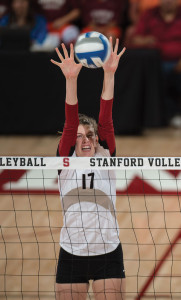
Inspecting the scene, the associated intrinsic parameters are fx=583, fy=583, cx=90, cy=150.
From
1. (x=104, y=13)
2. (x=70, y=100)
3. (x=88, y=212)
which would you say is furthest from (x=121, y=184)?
(x=104, y=13)

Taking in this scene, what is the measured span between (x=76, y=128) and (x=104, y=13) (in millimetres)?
8362

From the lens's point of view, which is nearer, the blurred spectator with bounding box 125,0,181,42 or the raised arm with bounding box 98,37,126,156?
the raised arm with bounding box 98,37,126,156

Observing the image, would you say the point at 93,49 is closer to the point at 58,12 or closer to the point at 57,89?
the point at 57,89

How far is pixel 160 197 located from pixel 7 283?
2.91 meters

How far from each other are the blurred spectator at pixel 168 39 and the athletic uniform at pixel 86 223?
696cm

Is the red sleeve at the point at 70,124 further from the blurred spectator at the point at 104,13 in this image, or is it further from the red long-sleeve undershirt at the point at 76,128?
the blurred spectator at the point at 104,13

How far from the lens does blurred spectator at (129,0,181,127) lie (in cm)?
1120

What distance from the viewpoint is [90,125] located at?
446 cm

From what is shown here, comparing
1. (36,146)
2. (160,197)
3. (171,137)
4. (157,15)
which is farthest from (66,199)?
(157,15)

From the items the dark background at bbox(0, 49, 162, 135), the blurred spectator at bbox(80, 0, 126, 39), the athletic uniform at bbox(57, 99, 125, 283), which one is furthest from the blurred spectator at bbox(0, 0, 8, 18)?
the athletic uniform at bbox(57, 99, 125, 283)

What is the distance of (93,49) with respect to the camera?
453cm

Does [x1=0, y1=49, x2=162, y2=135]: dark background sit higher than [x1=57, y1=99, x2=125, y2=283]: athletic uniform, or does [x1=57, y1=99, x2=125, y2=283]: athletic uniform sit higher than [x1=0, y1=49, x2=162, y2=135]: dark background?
[x1=57, y1=99, x2=125, y2=283]: athletic uniform

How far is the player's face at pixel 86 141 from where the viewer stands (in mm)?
4367

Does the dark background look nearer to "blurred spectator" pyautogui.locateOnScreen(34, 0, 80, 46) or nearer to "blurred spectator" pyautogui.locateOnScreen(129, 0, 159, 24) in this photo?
"blurred spectator" pyautogui.locateOnScreen(34, 0, 80, 46)
